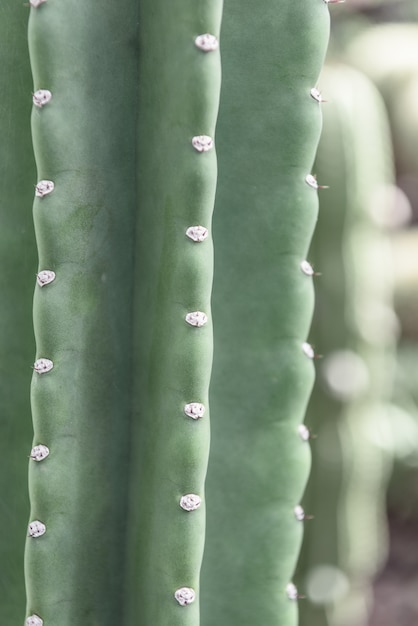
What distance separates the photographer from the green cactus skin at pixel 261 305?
1106 mm

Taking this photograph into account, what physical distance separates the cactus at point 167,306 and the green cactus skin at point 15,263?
1cm

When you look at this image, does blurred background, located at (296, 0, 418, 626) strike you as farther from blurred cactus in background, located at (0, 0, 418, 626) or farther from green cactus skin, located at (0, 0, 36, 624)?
green cactus skin, located at (0, 0, 36, 624)

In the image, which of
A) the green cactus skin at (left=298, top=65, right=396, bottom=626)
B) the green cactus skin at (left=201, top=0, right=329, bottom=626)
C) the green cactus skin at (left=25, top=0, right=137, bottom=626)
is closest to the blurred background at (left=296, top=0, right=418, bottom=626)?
the green cactus skin at (left=298, top=65, right=396, bottom=626)

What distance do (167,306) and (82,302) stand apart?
0.11 metres

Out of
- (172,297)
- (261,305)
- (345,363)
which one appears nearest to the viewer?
(172,297)

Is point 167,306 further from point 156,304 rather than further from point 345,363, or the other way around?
point 345,363

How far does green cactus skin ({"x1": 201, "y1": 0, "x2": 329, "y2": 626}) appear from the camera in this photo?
3.63 feet

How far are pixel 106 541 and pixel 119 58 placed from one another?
1.98ft

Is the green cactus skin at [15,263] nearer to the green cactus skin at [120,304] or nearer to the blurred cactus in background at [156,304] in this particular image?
the blurred cactus in background at [156,304]

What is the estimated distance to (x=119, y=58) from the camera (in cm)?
108

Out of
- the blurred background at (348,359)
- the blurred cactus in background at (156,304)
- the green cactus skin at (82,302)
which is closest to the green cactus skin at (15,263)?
the blurred cactus in background at (156,304)

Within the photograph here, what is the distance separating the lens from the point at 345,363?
1.84 meters

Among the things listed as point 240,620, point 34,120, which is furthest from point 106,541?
point 34,120

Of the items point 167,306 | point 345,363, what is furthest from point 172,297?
point 345,363
